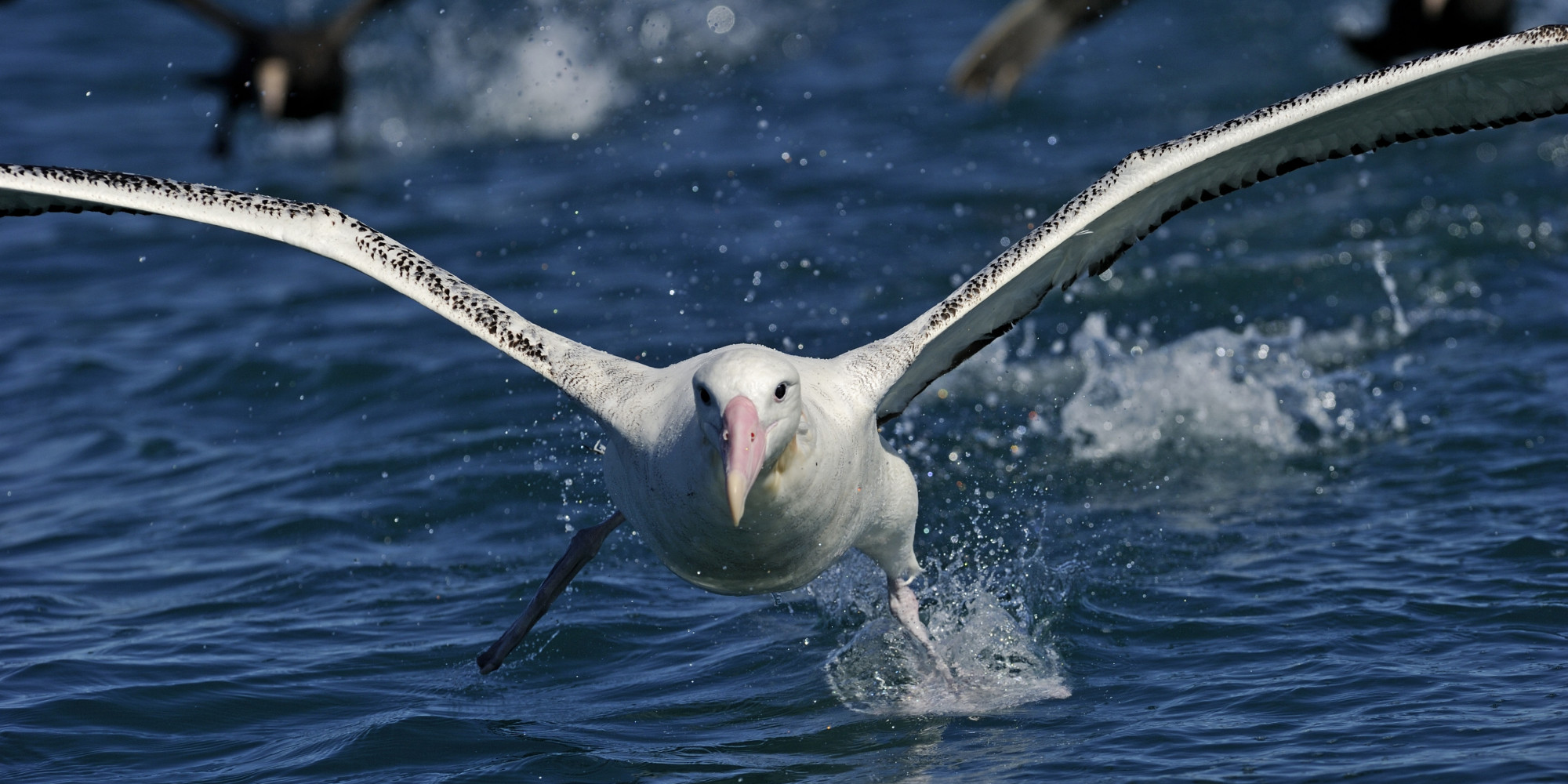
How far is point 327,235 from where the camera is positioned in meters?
8.08

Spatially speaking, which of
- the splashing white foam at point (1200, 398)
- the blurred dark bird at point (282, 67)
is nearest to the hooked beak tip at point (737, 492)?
the splashing white foam at point (1200, 398)

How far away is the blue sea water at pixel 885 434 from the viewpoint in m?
7.80

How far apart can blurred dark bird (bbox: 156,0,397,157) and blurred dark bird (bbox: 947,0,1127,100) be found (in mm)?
6965

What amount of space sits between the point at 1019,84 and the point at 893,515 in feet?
46.3

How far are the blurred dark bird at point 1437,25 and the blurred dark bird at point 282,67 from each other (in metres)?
11.1

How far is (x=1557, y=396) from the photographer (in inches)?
446

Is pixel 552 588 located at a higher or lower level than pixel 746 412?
lower

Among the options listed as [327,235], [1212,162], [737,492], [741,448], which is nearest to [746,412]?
[741,448]

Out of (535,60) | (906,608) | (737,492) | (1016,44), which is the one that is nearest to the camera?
(737,492)

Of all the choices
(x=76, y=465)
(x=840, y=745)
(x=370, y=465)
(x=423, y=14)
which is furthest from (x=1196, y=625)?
(x=423, y=14)

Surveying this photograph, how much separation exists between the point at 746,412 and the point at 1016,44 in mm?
12694

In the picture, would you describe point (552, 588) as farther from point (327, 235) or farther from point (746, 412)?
point (746, 412)

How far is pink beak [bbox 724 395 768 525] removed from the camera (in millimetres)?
5820

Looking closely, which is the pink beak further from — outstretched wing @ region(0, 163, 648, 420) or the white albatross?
outstretched wing @ region(0, 163, 648, 420)
